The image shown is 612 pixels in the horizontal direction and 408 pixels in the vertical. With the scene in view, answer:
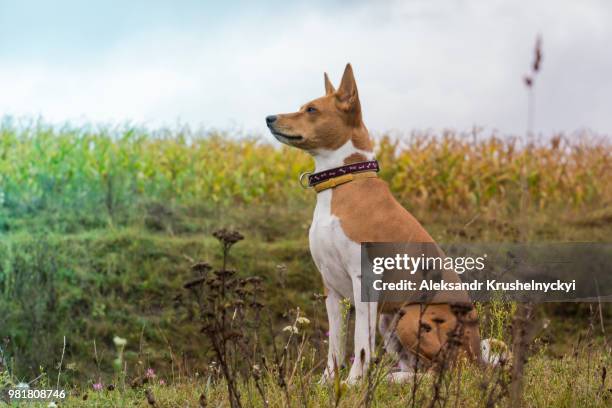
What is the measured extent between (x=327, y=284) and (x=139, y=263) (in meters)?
4.52

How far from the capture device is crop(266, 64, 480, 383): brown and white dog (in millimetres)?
4398

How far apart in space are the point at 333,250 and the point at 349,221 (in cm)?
18

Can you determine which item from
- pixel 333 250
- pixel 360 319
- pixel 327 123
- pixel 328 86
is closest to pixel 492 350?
pixel 360 319

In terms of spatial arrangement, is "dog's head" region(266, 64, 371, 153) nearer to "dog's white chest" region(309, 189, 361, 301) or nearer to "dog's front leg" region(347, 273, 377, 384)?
"dog's white chest" region(309, 189, 361, 301)

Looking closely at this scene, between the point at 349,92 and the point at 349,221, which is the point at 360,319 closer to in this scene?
the point at 349,221

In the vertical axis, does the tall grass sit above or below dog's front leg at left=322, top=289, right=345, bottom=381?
above

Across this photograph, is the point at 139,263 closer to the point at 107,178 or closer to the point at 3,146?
the point at 107,178

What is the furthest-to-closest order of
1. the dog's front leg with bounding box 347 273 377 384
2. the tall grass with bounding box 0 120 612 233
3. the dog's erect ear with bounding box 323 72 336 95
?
the tall grass with bounding box 0 120 612 233, the dog's erect ear with bounding box 323 72 336 95, the dog's front leg with bounding box 347 273 377 384

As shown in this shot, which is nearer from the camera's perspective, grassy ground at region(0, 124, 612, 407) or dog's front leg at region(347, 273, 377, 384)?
dog's front leg at region(347, 273, 377, 384)

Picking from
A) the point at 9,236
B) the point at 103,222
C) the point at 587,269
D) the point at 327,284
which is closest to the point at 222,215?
the point at 103,222

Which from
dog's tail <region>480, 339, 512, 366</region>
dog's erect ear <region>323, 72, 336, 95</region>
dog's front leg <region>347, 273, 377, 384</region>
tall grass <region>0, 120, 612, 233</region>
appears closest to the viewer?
dog's front leg <region>347, 273, 377, 384</region>

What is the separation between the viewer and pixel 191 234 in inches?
388

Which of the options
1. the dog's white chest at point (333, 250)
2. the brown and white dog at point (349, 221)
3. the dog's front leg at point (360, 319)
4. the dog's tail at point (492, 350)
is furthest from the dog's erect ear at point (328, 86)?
the dog's tail at point (492, 350)

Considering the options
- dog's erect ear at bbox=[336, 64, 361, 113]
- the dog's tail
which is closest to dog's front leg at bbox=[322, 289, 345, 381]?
the dog's tail
